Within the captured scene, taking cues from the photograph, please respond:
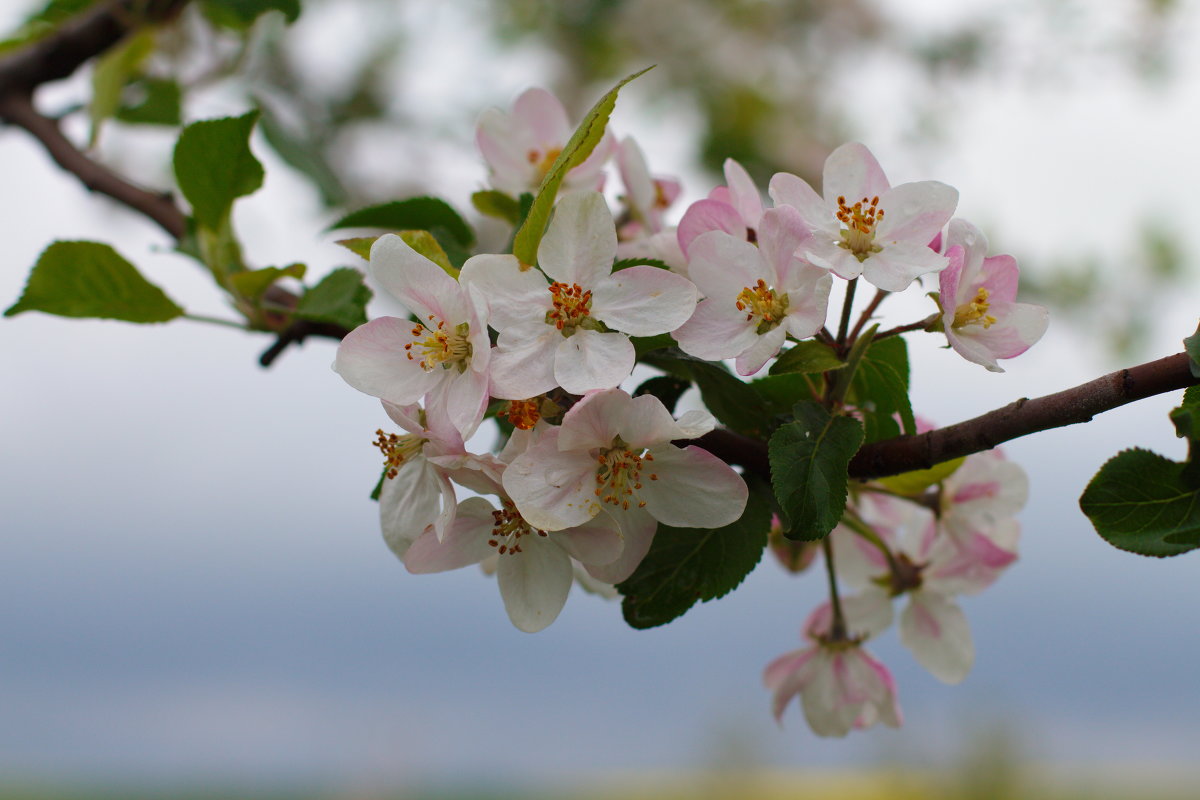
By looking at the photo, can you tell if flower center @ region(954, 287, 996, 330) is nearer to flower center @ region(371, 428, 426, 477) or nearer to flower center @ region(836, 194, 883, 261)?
flower center @ region(836, 194, 883, 261)

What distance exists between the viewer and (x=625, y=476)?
420 millimetres

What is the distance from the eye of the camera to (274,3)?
2.95 feet

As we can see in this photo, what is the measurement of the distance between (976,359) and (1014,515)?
0.19 metres

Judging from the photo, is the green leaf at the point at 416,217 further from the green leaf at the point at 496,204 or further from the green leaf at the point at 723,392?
the green leaf at the point at 723,392

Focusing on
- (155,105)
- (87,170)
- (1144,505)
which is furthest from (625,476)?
(155,105)

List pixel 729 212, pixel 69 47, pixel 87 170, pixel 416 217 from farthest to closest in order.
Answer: pixel 69 47 → pixel 87 170 → pixel 416 217 → pixel 729 212

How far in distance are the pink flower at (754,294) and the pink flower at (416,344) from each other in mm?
93

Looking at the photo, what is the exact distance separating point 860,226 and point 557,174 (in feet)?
0.46

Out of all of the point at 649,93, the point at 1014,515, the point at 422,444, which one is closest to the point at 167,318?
the point at 422,444

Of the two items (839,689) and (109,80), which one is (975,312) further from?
(109,80)

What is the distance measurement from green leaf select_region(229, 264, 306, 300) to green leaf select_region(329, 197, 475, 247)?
0.05 metres

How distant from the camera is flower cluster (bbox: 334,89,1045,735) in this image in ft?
1.32

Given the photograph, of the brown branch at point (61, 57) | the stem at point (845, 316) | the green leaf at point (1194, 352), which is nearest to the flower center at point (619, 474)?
the stem at point (845, 316)

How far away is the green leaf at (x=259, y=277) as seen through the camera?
608 mm
